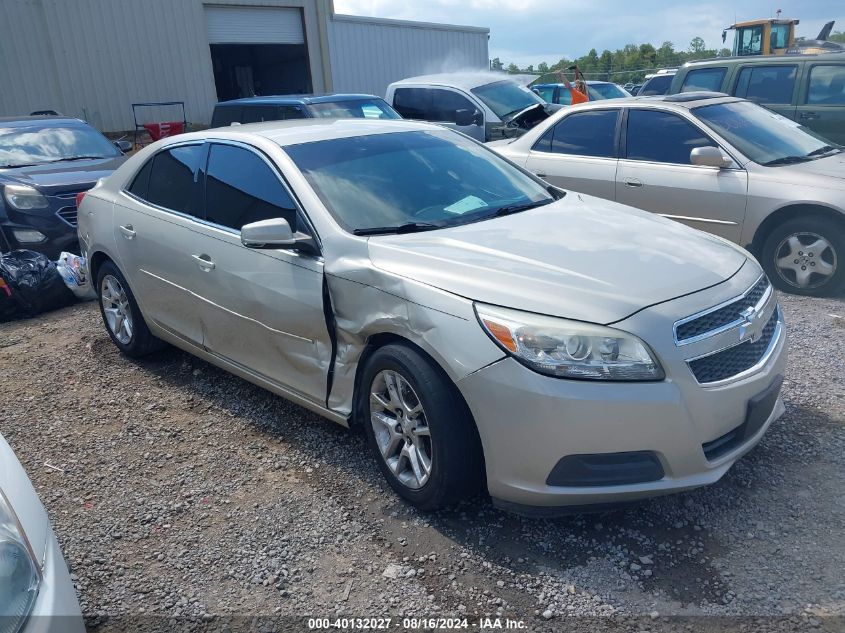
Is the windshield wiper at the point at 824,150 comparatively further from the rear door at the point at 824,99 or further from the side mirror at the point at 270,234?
the side mirror at the point at 270,234

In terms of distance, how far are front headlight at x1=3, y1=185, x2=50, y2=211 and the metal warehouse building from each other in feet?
34.7

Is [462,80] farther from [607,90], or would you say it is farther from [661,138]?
[607,90]

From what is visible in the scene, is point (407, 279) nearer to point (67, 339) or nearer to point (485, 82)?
point (67, 339)

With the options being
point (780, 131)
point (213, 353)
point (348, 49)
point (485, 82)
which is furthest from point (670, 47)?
point (213, 353)

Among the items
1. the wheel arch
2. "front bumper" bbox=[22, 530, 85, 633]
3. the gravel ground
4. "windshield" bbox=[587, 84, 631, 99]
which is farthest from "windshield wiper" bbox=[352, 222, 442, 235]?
"windshield" bbox=[587, 84, 631, 99]

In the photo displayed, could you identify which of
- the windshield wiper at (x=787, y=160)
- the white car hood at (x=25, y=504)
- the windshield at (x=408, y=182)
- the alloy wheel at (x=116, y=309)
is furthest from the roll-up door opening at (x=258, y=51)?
the white car hood at (x=25, y=504)

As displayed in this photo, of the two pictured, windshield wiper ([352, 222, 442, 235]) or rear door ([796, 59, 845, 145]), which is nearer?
windshield wiper ([352, 222, 442, 235])

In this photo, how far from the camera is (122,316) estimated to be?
5.52 metres

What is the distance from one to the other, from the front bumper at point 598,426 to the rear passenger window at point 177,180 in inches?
96.9

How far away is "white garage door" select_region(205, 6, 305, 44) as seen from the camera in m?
20.3

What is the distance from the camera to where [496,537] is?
320 cm

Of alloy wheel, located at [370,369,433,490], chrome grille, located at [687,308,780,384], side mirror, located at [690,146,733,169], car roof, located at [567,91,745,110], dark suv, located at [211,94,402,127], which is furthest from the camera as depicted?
dark suv, located at [211,94,402,127]

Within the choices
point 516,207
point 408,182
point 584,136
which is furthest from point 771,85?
point 408,182

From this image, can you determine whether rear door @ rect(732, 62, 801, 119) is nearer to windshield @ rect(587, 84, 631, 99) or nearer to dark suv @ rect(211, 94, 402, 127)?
dark suv @ rect(211, 94, 402, 127)
